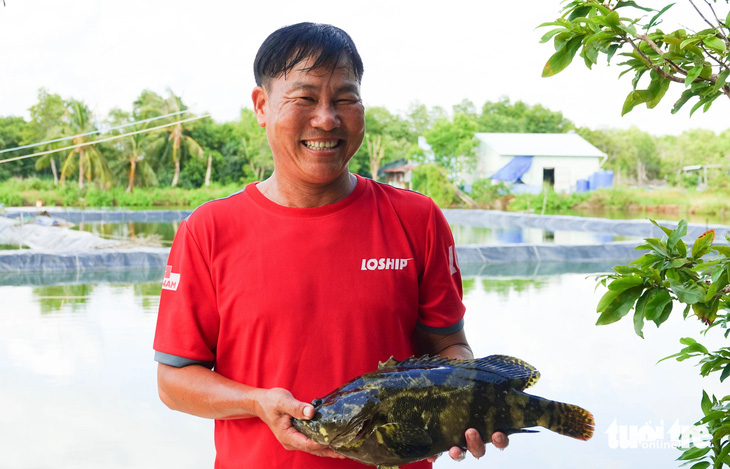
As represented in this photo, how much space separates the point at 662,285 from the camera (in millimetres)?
1411

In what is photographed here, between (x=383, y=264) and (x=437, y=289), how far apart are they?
141mm

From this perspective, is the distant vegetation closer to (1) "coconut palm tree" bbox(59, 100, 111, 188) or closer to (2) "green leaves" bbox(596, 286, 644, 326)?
(1) "coconut palm tree" bbox(59, 100, 111, 188)

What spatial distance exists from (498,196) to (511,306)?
18.8 metres

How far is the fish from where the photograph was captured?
49.8 inches

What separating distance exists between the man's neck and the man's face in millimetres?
Answer: 23

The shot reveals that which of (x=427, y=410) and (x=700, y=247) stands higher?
(x=700, y=247)

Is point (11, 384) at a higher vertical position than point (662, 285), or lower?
lower

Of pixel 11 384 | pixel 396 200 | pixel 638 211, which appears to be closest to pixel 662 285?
pixel 396 200

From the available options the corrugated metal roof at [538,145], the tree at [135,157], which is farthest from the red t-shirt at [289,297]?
the tree at [135,157]

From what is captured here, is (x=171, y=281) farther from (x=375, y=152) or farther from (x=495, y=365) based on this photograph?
(x=375, y=152)

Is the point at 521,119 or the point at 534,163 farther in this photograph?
the point at 521,119

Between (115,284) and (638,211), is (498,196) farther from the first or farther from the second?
(115,284)

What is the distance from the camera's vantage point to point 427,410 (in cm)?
132

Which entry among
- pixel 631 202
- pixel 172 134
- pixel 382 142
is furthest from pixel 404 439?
pixel 382 142
